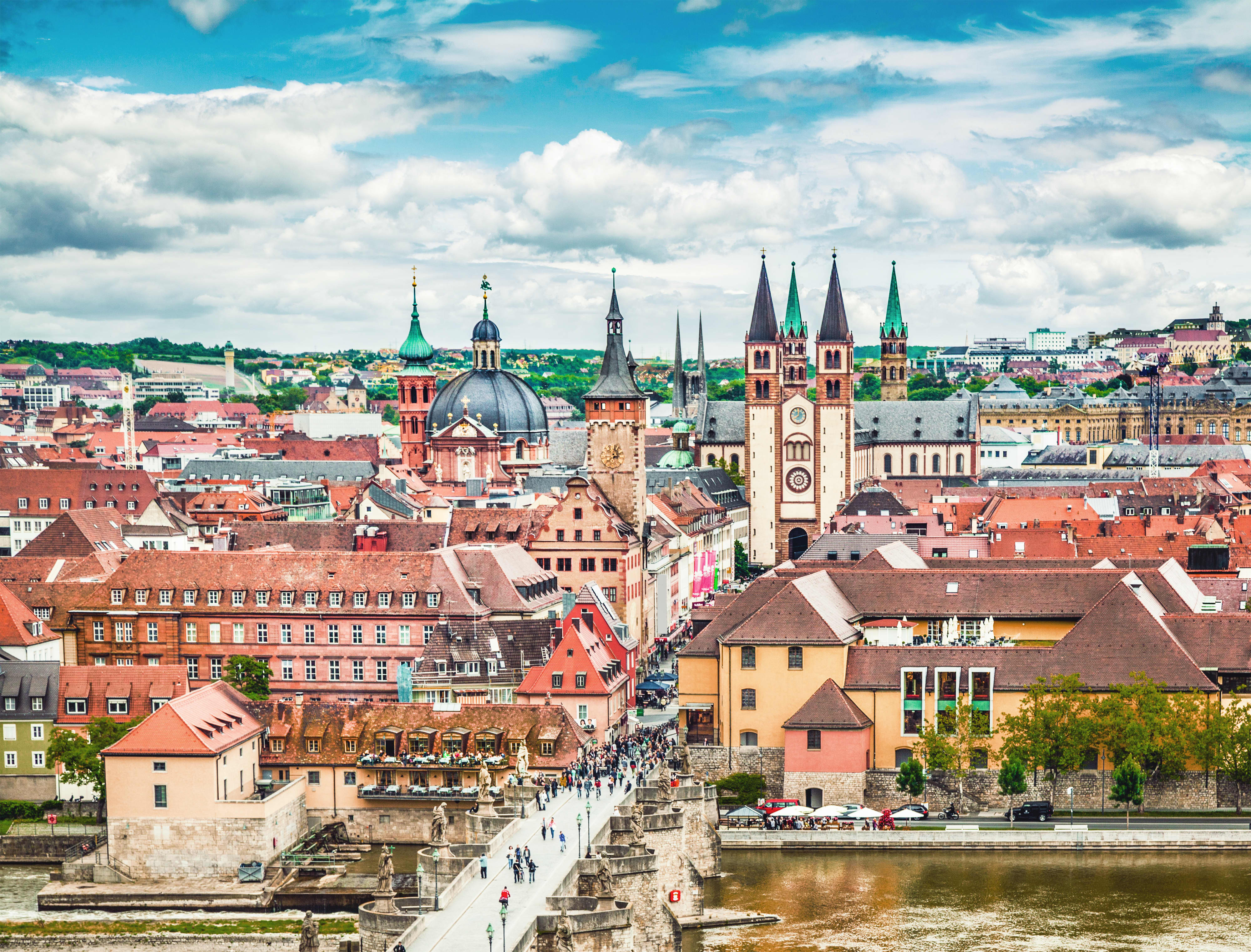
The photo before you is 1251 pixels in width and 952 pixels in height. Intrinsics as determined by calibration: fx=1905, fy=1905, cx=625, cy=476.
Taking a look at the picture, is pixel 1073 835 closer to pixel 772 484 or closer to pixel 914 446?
pixel 772 484

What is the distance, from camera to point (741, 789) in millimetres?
73438

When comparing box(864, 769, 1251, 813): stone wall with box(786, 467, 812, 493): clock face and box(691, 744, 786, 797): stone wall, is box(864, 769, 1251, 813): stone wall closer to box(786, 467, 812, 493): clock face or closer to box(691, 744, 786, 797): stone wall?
box(691, 744, 786, 797): stone wall

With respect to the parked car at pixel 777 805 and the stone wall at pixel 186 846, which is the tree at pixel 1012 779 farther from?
the stone wall at pixel 186 846

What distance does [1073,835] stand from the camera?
68.1m

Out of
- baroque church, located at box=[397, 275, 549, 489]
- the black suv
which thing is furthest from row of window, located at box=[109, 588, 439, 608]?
baroque church, located at box=[397, 275, 549, 489]

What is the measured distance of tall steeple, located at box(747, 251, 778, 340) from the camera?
549 feet

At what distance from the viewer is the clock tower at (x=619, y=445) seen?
107 metres

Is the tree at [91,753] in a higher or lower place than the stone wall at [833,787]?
higher

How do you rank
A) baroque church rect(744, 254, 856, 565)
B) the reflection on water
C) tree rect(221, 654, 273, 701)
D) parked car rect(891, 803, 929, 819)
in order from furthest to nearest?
baroque church rect(744, 254, 856, 565)
tree rect(221, 654, 273, 701)
parked car rect(891, 803, 929, 819)
the reflection on water

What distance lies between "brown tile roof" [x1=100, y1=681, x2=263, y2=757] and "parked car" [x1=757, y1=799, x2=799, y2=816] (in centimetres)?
1963

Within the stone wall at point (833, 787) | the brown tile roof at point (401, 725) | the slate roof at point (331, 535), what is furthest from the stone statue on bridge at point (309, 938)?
the slate roof at point (331, 535)

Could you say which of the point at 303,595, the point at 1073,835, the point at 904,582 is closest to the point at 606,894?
the point at 1073,835

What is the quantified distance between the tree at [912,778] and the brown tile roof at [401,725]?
12.3m

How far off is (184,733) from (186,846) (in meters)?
3.91
